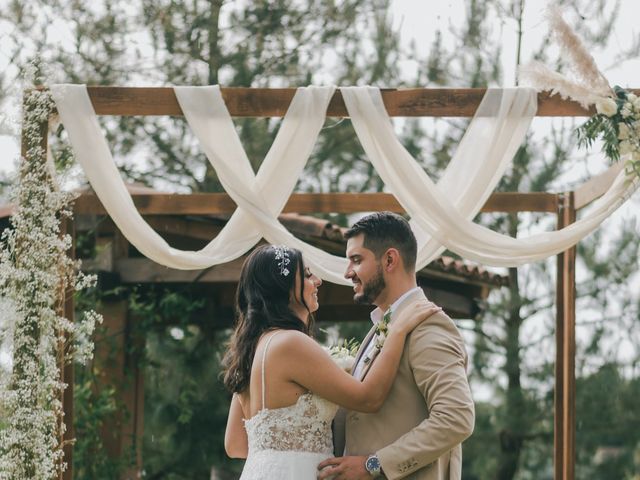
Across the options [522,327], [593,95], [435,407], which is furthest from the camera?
[522,327]

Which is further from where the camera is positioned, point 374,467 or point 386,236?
point 386,236

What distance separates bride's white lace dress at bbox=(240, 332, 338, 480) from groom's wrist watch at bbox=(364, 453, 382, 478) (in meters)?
0.25

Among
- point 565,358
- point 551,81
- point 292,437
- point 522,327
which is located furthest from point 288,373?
point 522,327

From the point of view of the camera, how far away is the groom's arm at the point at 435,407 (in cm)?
399

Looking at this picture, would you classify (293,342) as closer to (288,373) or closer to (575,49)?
(288,373)

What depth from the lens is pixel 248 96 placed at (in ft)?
20.1

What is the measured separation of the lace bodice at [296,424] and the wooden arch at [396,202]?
2165 millimetres

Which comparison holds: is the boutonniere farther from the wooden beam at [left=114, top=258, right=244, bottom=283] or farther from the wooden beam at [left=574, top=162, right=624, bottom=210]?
the wooden beam at [left=114, top=258, right=244, bottom=283]

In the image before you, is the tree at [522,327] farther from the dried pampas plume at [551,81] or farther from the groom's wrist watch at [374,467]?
the groom's wrist watch at [374,467]

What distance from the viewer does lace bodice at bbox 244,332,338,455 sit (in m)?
4.25

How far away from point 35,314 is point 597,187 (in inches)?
119

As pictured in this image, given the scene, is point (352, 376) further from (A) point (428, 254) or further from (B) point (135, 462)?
(B) point (135, 462)

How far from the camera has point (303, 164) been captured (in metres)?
6.20

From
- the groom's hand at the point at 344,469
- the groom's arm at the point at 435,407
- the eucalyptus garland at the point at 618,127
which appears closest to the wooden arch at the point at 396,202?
the eucalyptus garland at the point at 618,127
